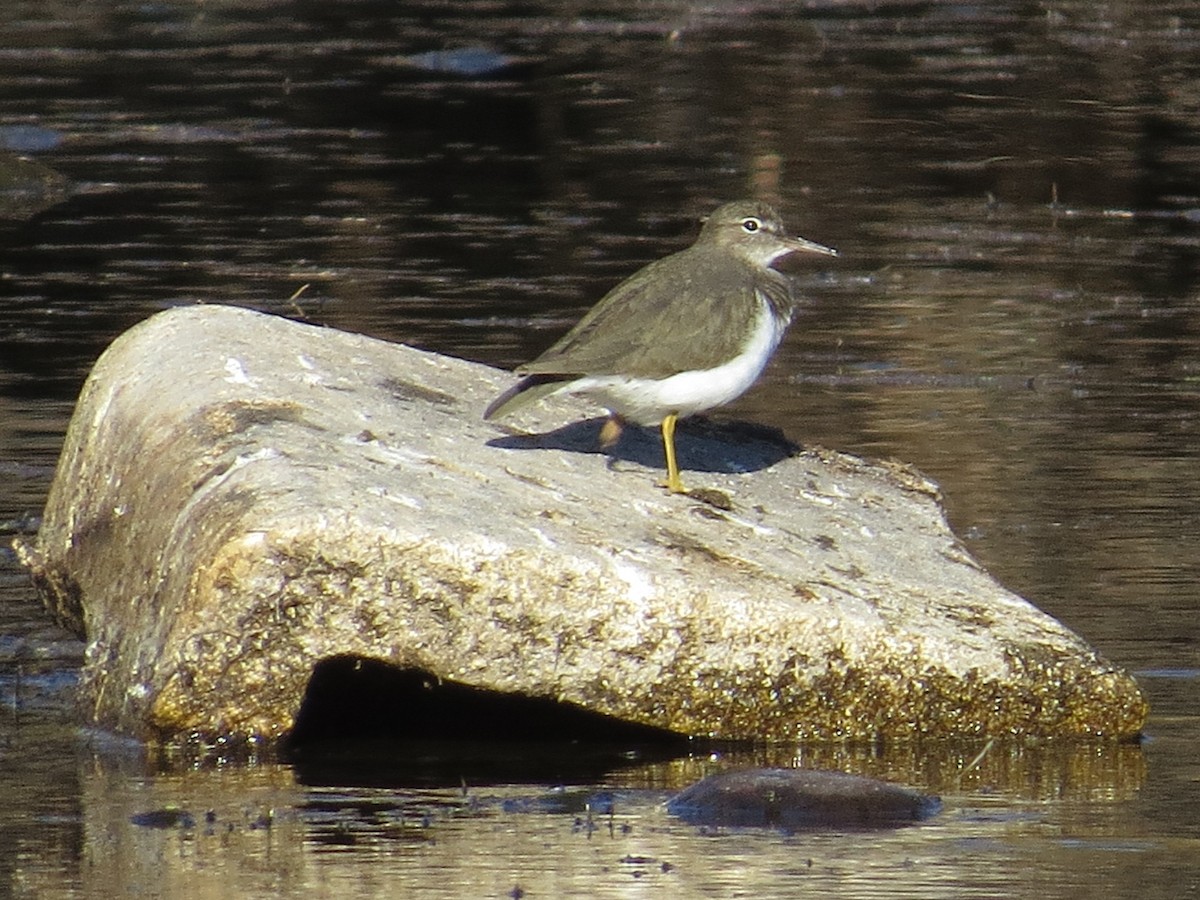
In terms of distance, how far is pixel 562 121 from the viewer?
19641mm

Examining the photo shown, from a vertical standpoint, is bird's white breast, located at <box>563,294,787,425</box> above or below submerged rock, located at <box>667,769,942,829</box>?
above

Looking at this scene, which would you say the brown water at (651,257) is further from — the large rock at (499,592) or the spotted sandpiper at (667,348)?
the spotted sandpiper at (667,348)

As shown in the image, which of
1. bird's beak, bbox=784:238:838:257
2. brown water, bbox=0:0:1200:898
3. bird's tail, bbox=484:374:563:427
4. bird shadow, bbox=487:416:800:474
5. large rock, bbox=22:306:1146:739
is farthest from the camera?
bird's beak, bbox=784:238:838:257

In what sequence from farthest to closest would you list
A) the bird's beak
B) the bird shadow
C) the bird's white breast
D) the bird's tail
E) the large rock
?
the bird's beak < the bird shadow < the bird's white breast < the bird's tail < the large rock

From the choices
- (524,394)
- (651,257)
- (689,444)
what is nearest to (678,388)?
(524,394)

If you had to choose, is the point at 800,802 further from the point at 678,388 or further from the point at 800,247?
the point at 800,247

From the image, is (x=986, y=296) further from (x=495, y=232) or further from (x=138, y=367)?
(x=138, y=367)

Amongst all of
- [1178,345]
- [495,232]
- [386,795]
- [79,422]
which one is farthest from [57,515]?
[495,232]

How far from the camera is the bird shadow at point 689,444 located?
833 centimetres

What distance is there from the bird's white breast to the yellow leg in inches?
1.1

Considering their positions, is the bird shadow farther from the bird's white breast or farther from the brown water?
the brown water

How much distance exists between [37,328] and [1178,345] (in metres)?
5.91

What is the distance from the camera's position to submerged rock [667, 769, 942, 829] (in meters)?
6.21

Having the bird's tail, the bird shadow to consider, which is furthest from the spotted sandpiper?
the bird shadow
